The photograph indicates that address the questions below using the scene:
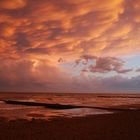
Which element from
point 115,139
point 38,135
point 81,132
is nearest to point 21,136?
point 38,135

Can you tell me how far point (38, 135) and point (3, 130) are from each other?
349 centimetres

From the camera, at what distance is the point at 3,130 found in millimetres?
17891

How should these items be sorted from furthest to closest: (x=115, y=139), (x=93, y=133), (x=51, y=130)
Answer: (x=51, y=130)
(x=93, y=133)
(x=115, y=139)

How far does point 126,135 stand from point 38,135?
5.48m

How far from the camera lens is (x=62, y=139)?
1453 centimetres

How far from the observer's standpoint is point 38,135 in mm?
15789

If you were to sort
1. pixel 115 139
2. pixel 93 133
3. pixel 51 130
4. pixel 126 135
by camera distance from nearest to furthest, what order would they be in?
pixel 115 139
pixel 126 135
pixel 93 133
pixel 51 130

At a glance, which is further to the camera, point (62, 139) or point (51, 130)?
point (51, 130)

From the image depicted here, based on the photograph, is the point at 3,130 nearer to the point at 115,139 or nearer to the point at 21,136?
the point at 21,136

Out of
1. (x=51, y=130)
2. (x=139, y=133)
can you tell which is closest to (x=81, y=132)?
(x=51, y=130)

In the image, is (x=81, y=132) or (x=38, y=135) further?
(x=81, y=132)

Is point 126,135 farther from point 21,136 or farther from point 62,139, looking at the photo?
point 21,136

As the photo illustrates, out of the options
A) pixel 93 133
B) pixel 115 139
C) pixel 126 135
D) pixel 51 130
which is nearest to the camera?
pixel 115 139

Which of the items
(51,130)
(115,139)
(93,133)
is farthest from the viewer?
(51,130)
